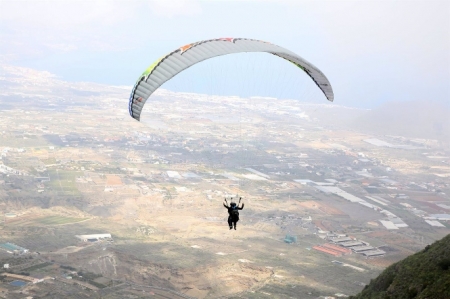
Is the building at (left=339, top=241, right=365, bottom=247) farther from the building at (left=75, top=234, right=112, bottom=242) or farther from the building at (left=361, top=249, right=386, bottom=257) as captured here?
the building at (left=75, top=234, right=112, bottom=242)

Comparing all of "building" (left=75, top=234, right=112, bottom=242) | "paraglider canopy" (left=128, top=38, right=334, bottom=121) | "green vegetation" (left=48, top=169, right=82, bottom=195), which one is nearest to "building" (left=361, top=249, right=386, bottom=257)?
"building" (left=75, top=234, right=112, bottom=242)

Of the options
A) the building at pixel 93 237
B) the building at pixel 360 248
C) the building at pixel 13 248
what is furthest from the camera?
the building at pixel 360 248

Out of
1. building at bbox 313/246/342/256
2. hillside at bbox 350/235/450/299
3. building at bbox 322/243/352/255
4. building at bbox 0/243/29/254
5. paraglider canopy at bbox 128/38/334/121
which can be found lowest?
building at bbox 0/243/29/254

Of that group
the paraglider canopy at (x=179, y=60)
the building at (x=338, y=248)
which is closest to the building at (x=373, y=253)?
the building at (x=338, y=248)

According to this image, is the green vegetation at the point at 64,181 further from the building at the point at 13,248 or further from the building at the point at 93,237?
the building at the point at 13,248

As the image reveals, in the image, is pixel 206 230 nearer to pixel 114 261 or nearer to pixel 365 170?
pixel 114 261

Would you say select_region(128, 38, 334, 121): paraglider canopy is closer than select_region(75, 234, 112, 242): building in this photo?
Yes

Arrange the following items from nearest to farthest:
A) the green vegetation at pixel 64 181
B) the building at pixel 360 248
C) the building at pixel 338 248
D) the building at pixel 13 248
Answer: the building at pixel 13 248 < the building at pixel 338 248 < the building at pixel 360 248 < the green vegetation at pixel 64 181

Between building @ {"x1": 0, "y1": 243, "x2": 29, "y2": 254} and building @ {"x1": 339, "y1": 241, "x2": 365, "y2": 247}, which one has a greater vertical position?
building @ {"x1": 339, "y1": 241, "x2": 365, "y2": 247}

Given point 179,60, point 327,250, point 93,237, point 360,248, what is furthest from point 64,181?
point 179,60

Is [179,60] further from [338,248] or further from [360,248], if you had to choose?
[360,248]
